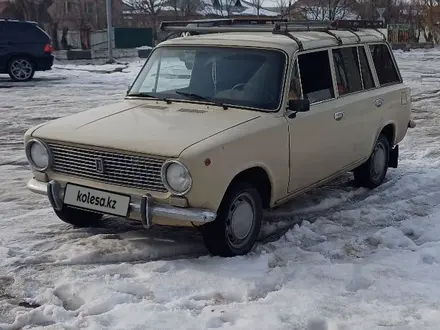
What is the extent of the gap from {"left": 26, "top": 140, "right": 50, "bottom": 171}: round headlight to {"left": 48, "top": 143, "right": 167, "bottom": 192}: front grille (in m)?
0.06

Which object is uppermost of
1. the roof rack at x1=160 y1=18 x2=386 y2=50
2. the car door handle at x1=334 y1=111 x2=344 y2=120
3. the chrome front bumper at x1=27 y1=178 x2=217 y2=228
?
the roof rack at x1=160 y1=18 x2=386 y2=50

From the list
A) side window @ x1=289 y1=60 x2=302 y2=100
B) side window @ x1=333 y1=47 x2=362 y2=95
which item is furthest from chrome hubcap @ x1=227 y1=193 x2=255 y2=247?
side window @ x1=333 y1=47 x2=362 y2=95

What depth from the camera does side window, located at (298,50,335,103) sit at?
19.8 ft

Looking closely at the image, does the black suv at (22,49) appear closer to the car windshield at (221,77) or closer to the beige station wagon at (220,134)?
the beige station wagon at (220,134)

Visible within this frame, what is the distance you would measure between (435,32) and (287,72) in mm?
41569

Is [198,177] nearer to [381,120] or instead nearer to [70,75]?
[381,120]

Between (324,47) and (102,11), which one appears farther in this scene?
(102,11)

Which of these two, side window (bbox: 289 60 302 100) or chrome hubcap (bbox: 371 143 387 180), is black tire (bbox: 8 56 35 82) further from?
side window (bbox: 289 60 302 100)

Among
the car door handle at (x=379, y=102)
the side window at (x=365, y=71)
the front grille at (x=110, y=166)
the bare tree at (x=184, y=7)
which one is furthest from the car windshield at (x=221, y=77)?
the bare tree at (x=184, y=7)

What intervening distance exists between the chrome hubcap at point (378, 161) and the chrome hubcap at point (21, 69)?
1462cm

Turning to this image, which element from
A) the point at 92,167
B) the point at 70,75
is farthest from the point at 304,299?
the point at 70,75

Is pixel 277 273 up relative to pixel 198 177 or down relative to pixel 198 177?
down

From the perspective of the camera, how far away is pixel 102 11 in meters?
47.0

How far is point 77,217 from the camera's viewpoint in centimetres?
598
